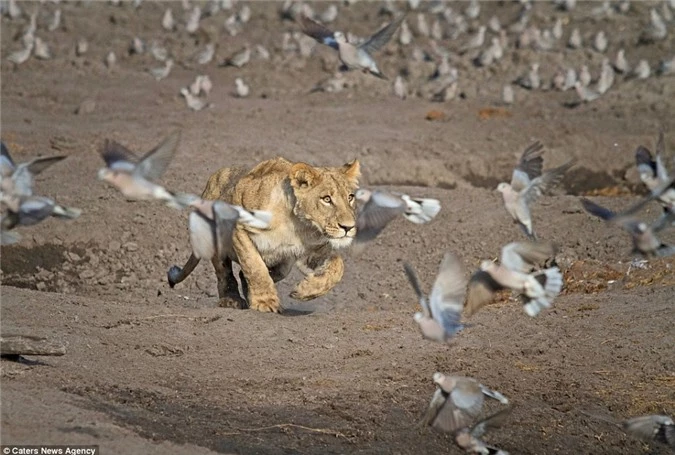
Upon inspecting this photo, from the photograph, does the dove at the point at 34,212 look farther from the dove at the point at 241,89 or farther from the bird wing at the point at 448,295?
the dove at the point at 241,89

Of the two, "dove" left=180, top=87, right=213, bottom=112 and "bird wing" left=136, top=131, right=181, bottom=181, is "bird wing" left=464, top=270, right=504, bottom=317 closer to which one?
"bird wing" left=136, top=131, right=181, bottom=181

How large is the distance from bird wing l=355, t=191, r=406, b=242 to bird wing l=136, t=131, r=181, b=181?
1158 millimetres

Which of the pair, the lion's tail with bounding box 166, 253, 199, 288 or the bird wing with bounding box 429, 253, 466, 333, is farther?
the lion's tail with bounding box 166, 253, 199, 288

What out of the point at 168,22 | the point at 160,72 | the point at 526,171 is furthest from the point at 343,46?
the point at 168,22

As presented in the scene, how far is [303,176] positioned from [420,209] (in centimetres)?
266

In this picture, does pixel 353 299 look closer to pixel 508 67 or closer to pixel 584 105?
pixel 584 105

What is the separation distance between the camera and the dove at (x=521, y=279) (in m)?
7.40

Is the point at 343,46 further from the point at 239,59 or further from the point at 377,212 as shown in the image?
the point at 239,59

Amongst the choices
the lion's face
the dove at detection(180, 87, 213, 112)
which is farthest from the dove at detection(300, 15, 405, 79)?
the dove at detection(180, 87, 213, 112)

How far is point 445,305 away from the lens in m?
7.43

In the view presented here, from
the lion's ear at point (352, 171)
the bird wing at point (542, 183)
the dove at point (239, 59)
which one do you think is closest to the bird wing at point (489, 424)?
the bird wing at point (542, 183)

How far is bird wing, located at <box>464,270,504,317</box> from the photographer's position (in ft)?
24.8

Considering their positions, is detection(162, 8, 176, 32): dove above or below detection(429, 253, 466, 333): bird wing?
below

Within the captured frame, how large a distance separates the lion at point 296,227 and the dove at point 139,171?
3.03 m
